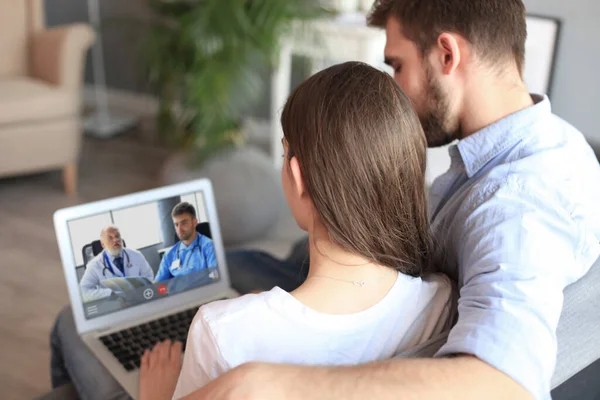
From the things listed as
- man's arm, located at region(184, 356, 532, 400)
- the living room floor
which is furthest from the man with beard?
the living room floor

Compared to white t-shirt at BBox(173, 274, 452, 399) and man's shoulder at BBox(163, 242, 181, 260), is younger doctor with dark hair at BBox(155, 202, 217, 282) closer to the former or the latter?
man's shoulder at BBox(163, 242, 181, 260)

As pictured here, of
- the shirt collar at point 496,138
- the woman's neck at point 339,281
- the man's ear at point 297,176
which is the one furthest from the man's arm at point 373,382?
the shirt collar at point 496,138

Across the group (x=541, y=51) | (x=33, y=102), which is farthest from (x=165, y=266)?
(x=541, y=51)

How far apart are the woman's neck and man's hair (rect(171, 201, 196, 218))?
456 mm

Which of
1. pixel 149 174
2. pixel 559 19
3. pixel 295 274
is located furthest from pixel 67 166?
pixel 559 19

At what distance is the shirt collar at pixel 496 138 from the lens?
1088mm

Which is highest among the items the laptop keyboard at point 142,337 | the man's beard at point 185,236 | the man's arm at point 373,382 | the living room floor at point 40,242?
the man's arm at point 373,382

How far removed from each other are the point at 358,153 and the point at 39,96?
7.81 feet

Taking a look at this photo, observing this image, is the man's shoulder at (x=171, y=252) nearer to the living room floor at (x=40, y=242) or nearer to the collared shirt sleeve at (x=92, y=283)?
the collared shirt sleeve at (x=92, y=283)

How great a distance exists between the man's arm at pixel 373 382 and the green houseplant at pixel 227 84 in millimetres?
1832

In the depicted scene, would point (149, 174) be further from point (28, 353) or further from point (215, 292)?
point (215, 292)

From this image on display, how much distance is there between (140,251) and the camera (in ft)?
4.01

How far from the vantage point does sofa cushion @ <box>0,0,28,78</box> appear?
3180mm

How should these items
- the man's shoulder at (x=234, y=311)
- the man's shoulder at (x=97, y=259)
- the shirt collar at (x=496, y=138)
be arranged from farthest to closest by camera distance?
1. the man's shoulder at (x=97, y=259)
2. the shirt collar at (x=496, y=138)
3. the man's shoulder at (x=234, y=311)
